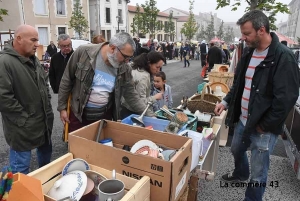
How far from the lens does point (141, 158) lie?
1.44 metres

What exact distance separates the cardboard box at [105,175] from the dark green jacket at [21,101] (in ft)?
3.24

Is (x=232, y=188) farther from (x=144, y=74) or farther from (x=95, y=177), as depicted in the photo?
(x=95, y=177)

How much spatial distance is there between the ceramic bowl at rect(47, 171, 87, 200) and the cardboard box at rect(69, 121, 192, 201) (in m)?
0.22

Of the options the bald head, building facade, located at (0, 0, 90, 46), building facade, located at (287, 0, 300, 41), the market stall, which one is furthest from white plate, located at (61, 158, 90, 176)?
building facade, located at (287, 0, 300, 41)

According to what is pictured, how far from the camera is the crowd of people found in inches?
85.3

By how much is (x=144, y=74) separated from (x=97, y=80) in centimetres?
76

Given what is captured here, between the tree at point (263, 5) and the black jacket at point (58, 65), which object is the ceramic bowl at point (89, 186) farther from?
the tree at point (263, 5)

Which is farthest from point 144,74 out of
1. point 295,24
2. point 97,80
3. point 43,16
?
point 295,24

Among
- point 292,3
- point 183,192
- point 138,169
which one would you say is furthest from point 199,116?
point 292,3

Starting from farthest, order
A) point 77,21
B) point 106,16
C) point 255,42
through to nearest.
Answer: point 106,16
point 77,21
point 255,42

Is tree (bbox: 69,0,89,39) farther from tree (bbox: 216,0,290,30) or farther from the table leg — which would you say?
the table leg

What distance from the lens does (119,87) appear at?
2580 millimetres

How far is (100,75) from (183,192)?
53.6 inches

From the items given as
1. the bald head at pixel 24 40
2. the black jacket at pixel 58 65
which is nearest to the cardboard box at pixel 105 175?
the bald head at pixel 24 40
